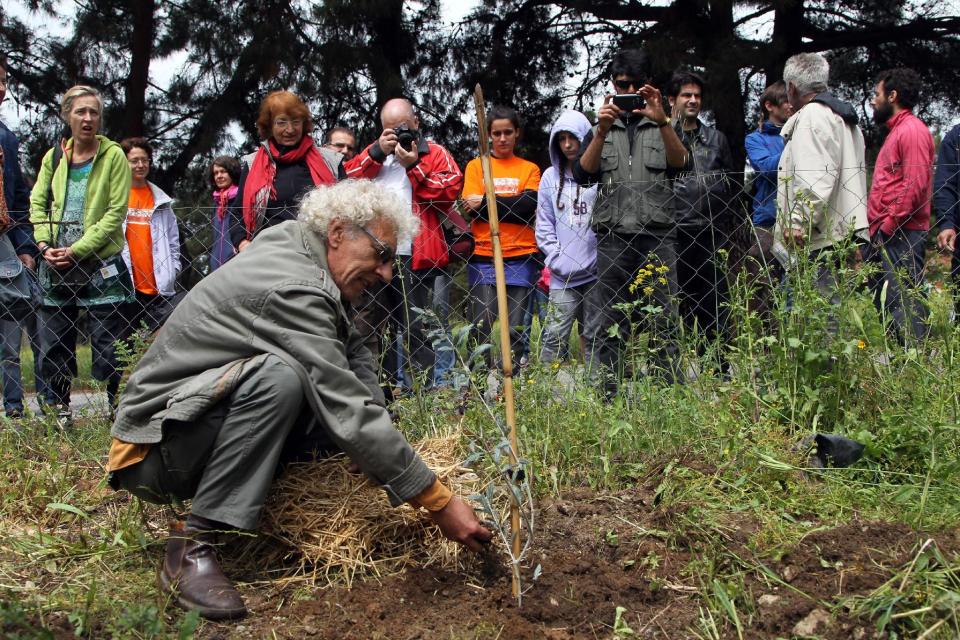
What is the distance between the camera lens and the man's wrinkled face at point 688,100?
5.12m

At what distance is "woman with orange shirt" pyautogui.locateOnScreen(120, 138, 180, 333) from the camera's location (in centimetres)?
530

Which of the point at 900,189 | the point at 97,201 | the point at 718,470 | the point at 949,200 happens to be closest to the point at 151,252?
the point at 97,201

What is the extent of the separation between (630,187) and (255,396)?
258 cm

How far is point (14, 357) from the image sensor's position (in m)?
4.92

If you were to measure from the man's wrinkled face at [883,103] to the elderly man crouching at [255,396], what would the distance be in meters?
3.59

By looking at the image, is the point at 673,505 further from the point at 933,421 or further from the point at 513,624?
the point at 933,421

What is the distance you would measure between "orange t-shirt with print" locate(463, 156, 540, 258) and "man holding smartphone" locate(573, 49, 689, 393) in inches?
24.3

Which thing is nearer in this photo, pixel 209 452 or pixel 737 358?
pixel 209 452

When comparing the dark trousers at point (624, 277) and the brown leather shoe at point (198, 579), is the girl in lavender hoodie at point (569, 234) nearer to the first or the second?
the dark trousers at point (624, 277)

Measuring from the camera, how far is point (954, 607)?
2295mm

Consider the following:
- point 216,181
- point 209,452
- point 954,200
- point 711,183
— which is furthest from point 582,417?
point 216,181

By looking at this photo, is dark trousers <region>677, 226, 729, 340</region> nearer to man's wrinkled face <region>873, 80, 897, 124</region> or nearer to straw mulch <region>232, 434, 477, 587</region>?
man's wrinkled face <region>873, 80, 897, 124</region>

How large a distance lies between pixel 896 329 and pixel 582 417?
1621 millimetres

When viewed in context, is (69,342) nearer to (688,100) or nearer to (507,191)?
(507,191)
